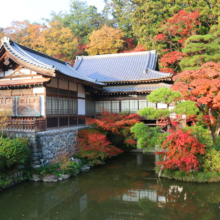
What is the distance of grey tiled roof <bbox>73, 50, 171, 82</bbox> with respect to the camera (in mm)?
17250

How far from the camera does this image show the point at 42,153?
34.2 ft

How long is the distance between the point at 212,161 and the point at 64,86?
8.97 meters

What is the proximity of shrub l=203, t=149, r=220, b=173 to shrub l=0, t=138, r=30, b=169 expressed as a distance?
26.2 ft

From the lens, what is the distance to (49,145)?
11.0 meters

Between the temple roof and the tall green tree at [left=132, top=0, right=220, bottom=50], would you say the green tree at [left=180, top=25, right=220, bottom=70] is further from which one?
the tall green tree at [left=132, top=0, right=220, bottom=50]

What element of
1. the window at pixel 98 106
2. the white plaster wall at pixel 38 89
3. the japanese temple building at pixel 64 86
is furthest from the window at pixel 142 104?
the white plaster wall at pixel 38 89

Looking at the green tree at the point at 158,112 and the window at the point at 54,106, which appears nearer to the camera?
the green tree at the point at 158,112

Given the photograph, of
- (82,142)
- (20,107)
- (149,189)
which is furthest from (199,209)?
(20,107)

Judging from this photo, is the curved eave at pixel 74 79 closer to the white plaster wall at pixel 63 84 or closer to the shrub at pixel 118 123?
the white plaster wall at pixel 63 84

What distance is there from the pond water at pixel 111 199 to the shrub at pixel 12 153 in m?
1.05

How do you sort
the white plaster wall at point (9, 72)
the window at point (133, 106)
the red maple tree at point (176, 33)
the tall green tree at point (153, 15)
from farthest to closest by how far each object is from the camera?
the tall green tree at point (153, 15) < the red maple tree at point (176, 33) < the window at point (133, 106) < the white plaster wall at point (9, 72)

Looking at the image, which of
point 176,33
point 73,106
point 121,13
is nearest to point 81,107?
point 73,106

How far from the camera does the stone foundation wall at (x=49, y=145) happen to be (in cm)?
1023

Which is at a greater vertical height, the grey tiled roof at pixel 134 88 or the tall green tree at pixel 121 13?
the tall green tree at pixel 121 13
